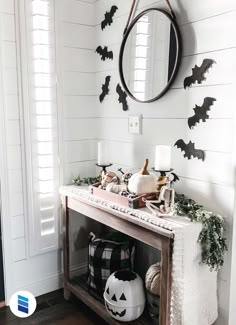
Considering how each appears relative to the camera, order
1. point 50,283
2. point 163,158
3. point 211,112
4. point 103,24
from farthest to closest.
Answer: point 50,283 → point 103,24 → point 163,158 → point 211,112

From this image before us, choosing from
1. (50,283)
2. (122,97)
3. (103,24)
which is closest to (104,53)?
(103,24)

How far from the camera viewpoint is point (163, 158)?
1629 mm

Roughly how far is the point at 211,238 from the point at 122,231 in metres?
0.42

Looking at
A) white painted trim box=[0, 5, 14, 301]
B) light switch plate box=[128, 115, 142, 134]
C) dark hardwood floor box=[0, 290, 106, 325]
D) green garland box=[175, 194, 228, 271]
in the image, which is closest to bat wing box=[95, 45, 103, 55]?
light switch plate box=[128, 115, 142, 134]

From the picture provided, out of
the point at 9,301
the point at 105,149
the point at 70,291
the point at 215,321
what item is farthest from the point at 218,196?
the point at 9,301

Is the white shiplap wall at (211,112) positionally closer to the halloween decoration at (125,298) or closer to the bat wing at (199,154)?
the bat wing at (199,154)

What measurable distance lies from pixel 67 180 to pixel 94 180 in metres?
0.19

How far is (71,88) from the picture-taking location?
2.13 m

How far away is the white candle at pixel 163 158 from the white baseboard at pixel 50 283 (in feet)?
3.42

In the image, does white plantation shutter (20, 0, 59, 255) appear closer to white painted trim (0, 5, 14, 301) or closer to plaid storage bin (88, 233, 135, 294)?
white painted trim (0, 5, 14, 301)

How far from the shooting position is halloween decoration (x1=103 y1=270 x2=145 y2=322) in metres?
1.69

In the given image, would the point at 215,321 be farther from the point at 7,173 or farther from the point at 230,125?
the point at 7,173

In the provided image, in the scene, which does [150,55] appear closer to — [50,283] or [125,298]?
[125,298]

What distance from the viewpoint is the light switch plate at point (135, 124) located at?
1.90m
